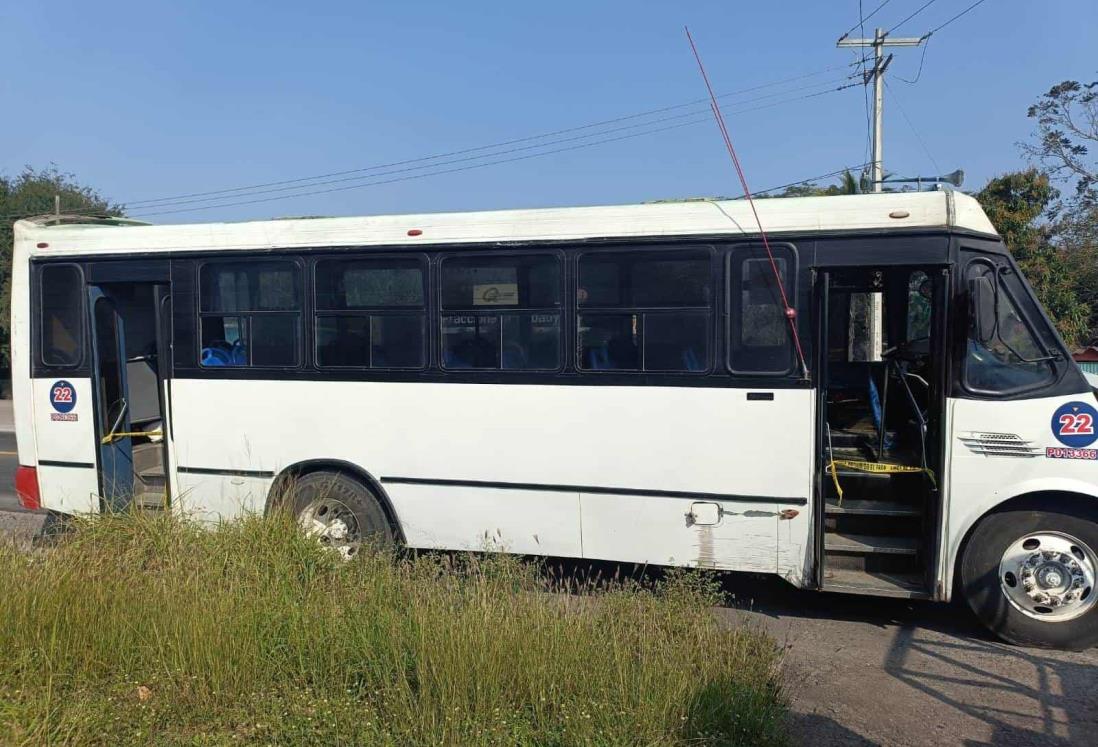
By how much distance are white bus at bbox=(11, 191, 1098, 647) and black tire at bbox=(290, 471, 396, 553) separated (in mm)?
18

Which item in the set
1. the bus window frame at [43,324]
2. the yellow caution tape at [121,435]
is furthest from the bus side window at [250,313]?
the bus window frame at [43,324]

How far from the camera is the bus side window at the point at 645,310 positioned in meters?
6.46

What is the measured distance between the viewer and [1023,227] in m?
20.9

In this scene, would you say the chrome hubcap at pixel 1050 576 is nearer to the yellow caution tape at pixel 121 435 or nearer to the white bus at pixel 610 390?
the white bus at pixel 610 390

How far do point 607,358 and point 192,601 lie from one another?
3254 millimetres

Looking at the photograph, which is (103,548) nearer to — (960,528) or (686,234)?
(686,234)

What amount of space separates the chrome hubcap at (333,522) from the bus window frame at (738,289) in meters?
3.32

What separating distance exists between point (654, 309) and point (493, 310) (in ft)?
4.14

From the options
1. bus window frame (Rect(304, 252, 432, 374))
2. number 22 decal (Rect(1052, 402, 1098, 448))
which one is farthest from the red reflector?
number 22 decal (Rect(1052, 402, 1098, 448))

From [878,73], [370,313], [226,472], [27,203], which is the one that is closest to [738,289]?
[370,313]

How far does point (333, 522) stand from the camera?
24.3ft

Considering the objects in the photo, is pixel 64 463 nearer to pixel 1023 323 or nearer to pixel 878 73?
pixel 1023 323

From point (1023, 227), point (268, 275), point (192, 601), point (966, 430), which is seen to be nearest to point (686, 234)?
point (966, 430)

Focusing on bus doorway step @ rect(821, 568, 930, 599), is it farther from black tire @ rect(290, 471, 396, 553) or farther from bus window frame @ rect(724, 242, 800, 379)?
black tire @ rect(290, 471, 396, 553)
